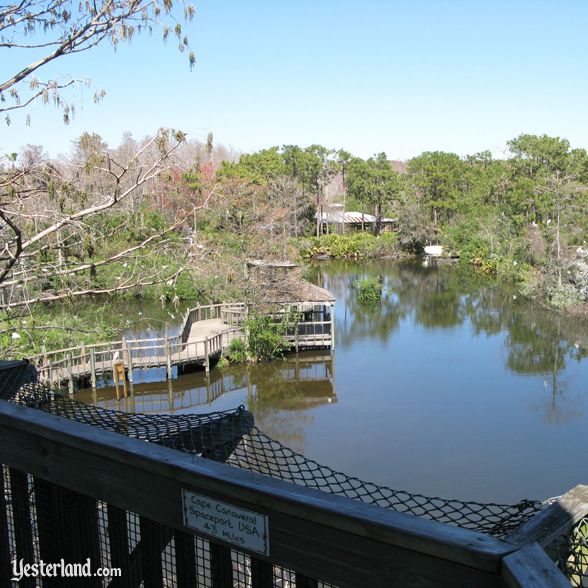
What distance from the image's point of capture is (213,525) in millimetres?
1499

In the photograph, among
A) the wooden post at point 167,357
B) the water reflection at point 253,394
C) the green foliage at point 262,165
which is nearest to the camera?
the water reflection at point 253,394

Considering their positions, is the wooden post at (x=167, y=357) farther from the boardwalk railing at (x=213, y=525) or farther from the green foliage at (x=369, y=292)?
the boardwalk railing at (x=213, y=525)

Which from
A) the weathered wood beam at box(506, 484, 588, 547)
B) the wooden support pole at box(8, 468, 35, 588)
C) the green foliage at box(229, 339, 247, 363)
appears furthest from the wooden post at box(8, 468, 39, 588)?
the green foliage at box(229, 339, 247, 363)

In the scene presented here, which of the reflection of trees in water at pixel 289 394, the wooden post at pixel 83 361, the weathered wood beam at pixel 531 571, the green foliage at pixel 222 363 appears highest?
the weathered wood beam at pixel 531 571

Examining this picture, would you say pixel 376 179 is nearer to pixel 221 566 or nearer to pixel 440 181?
pixel 440 181

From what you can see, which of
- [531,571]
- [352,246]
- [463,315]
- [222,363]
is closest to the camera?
[531,571]

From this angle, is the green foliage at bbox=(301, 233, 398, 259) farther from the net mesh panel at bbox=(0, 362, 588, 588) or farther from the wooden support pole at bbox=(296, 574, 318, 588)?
the wooden support pole at bbox=(296, 574, 318, 588)

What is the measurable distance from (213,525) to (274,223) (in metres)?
22.6

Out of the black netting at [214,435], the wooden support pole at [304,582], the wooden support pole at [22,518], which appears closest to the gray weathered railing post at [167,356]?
the black netting at [214,435]

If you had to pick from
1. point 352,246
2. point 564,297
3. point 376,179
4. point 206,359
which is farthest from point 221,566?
point 376,179

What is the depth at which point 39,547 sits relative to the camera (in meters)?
1.99

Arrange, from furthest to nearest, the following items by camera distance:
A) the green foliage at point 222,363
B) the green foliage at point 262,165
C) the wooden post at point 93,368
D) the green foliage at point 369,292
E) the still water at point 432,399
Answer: the green foliage at point 262,165 → the green foliage at point 369,292 → the green foliage at point 222,363 → the wooden post at point 93,368 → the still water at point 432,399

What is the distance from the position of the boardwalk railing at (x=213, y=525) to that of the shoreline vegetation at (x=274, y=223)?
3.55 metres

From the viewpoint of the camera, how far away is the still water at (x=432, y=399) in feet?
36.9
